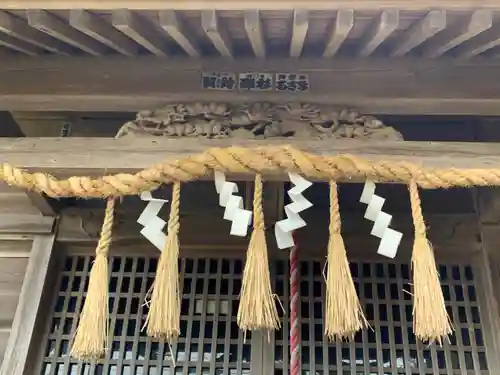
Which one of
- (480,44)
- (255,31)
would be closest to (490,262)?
(480,44)

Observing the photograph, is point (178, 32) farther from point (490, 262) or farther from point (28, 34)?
point (490, 262)

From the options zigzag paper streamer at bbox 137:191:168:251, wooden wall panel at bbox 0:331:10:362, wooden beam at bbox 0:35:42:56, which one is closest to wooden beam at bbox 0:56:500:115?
wooden beam at bbox 0:35:42:56

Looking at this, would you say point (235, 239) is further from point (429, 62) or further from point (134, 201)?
point (429, 62)

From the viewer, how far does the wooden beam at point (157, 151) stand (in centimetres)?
229

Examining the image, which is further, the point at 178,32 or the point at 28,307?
the point at 28,307

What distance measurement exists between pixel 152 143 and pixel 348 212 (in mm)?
1069

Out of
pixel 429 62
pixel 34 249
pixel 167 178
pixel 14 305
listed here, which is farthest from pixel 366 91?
pixel 14 305

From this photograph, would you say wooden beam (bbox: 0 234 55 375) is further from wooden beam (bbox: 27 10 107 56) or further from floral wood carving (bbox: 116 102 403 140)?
wooden beam (bbox: 27 10 107 56)

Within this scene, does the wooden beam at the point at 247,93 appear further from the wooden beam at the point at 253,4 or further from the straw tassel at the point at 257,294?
the straw tassel at the point at 257,294

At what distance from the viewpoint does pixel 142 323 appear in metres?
2.74

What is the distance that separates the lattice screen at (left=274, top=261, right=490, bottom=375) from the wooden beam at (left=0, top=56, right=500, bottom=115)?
0.82 metres

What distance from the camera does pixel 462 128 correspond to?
2.99 meters

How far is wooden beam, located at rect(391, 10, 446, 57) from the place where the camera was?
6.82 feet

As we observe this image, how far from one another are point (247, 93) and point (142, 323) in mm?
1183
